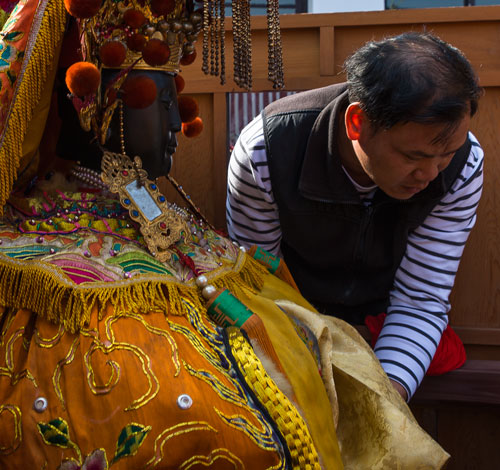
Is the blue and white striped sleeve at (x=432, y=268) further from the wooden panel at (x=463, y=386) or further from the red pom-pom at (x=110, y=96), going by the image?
the red pom-pom at (x=110, y=96)

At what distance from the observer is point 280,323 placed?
1.29 m

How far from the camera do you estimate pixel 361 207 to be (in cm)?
174

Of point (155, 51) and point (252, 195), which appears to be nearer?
point (155, 51)

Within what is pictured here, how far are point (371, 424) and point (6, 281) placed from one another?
0.72 m

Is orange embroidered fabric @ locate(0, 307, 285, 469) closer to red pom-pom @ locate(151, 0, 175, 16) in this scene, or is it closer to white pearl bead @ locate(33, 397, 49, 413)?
white pearl bead @ locate(33, 397, 49, 413)

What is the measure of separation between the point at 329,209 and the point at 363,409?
23.0 inches

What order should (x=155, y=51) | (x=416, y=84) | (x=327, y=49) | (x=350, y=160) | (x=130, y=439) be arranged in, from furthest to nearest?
(x=327, y=49) < (x=350, y=160) < (x=416, y=84) < (x=155, y=51) < (x=130, y=439)

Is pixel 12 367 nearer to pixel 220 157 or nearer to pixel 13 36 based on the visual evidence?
pixel 13 36

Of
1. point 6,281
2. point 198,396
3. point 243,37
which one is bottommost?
point 198,396

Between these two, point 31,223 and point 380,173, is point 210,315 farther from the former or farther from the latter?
point 380,173

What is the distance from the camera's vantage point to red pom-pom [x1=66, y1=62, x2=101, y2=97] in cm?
117

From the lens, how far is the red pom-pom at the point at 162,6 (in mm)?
1293

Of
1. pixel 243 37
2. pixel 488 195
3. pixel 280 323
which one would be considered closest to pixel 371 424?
pixel 280 323

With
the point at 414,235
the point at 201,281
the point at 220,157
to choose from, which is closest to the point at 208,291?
the point at 201,281
